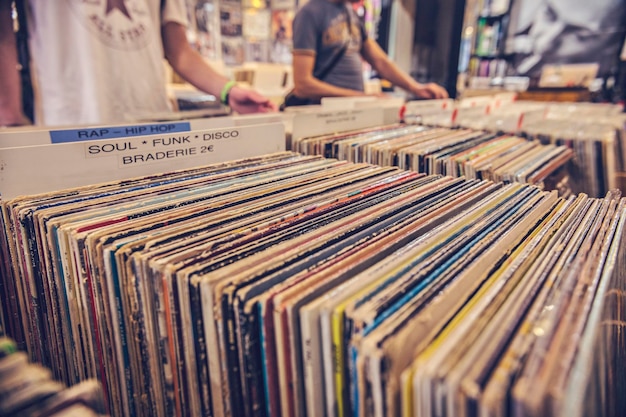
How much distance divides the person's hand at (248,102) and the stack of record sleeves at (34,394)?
1.13m

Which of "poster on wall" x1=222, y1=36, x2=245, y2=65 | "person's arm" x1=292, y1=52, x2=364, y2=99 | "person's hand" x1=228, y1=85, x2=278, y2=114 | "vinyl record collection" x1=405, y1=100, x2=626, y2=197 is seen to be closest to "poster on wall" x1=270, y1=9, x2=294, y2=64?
"poster on wall" x1=222, y1=36, x2=245, y2=65

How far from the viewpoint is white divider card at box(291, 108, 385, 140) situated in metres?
1.17

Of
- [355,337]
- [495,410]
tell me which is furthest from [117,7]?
[495,410]

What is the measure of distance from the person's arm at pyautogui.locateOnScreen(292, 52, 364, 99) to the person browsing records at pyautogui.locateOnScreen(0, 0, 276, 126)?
572 millimetres

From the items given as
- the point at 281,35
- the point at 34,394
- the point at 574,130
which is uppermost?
the point at 281,35

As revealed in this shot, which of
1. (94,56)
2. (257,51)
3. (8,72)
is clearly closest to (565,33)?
(257,51)

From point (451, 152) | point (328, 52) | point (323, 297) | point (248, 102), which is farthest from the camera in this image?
point (328, 52)

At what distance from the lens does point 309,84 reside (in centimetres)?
199

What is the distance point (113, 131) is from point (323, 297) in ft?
2.24

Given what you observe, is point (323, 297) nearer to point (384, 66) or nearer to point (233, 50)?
point (384, 66)

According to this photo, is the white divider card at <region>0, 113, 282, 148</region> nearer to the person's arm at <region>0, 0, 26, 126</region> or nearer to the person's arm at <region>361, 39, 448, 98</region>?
the person's arm at <region>0, 0, 26, 126</region>

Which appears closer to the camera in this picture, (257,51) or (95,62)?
(95,62)

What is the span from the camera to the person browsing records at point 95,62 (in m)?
1.28

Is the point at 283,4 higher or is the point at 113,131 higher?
the point at 283,4
